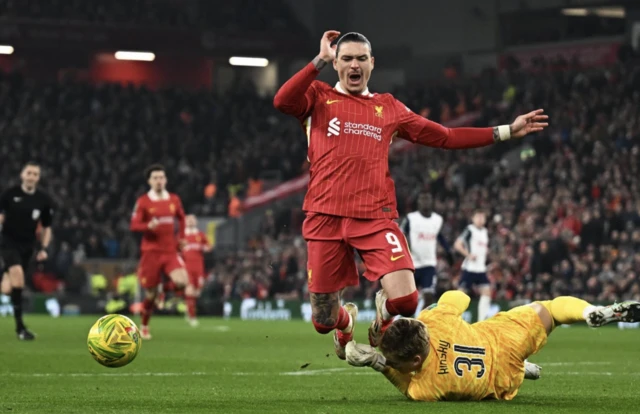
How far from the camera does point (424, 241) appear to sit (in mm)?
19453

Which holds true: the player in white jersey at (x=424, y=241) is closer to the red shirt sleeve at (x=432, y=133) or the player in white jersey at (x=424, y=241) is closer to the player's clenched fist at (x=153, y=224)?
the player's clenched fist at (x=153, y=224)

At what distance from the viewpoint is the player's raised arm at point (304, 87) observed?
8.52 m

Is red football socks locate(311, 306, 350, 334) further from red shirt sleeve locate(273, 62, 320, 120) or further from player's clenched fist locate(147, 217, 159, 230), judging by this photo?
player's clenched fist locate(147, 217, 159, 230)

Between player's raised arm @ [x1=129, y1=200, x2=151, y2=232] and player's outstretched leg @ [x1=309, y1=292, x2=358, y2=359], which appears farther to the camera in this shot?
player's raised arm @ [x1=129, y1=200, x2=151, y2=232]

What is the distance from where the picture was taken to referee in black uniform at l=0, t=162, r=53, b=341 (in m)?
16.9

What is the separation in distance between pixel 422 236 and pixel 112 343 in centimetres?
1041

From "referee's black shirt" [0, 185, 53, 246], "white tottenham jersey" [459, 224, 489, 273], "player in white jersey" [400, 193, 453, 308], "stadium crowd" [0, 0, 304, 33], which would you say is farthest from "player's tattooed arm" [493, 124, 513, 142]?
"stadium crowd" [0, 0, 304, 33]

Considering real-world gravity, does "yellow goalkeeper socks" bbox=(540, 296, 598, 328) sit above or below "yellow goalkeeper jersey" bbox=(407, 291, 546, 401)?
above

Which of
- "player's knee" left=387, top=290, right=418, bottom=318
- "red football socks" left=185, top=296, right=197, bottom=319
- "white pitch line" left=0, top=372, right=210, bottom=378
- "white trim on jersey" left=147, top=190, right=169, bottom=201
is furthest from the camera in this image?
"red football socks" left=185, top=296, right=197, bottom=319

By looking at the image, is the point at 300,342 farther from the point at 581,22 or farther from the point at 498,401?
the point at 581,22

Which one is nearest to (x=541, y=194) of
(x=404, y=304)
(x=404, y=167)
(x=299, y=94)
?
(x=404, y=167)

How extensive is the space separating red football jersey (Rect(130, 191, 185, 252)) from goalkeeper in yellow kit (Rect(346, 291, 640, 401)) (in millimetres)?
9243

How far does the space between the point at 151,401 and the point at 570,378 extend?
13.5ft

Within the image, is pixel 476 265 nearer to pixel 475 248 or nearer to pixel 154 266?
pixel 475 248
